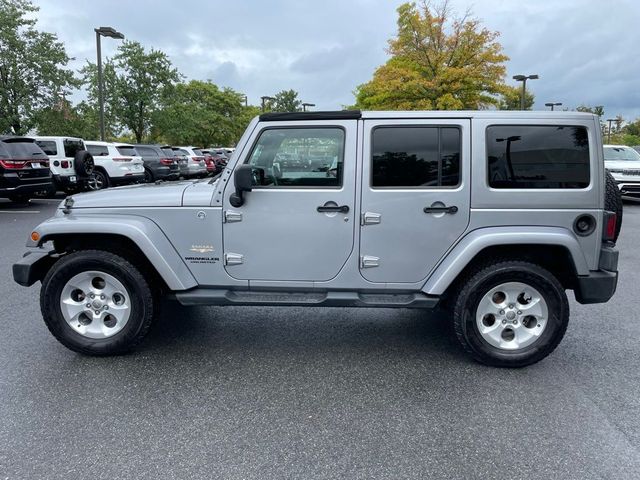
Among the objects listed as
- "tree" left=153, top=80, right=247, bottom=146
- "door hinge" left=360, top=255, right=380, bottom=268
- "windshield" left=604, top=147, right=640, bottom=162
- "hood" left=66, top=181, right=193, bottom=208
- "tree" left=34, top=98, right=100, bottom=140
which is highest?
"tree" left=153, top=80, right=247, bottom=146

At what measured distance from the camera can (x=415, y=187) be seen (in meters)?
3.53

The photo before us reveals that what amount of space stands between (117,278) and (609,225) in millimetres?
3669

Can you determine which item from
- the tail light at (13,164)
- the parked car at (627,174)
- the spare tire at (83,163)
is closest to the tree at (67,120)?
the spare tire at (83,163)

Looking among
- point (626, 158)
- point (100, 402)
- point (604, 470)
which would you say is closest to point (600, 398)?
point (604, 470)

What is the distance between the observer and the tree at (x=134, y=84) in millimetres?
27328

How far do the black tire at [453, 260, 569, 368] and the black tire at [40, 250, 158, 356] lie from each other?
7.72 ft

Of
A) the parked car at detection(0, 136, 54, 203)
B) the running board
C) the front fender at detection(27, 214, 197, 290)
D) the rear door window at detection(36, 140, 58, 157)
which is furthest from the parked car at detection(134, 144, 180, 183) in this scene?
the running board

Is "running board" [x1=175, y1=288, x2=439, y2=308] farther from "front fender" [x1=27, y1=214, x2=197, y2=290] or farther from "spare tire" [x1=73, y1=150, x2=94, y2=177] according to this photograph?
"spare tire" [x1=73, y1=150, x2=94, y2=177]

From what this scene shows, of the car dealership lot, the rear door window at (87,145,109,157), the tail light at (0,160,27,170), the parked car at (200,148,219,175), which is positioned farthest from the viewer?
the parked car at (200,148,219,175)

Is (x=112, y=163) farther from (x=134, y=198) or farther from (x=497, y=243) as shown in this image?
(x=497, y=243)

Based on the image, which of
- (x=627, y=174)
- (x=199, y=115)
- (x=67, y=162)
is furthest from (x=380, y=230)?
(x=199, y=115)

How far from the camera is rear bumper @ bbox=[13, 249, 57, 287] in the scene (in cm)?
366

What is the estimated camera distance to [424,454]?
2.58 meters

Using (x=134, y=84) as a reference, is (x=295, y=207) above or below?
below
